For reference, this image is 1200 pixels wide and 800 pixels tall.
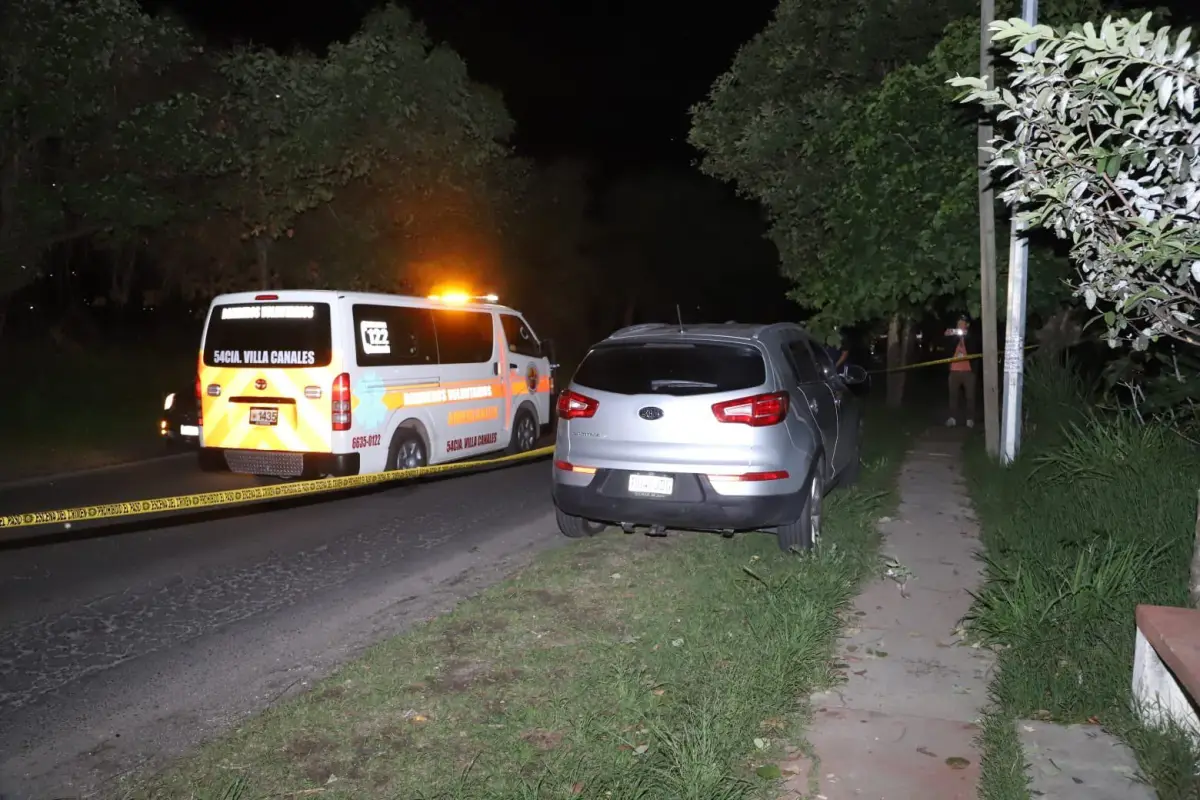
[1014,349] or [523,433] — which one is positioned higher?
[1014,349]

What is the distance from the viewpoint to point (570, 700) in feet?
15.6

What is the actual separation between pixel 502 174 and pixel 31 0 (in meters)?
12.8

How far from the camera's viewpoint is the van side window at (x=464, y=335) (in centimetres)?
1105

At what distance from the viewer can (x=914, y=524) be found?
8.72m

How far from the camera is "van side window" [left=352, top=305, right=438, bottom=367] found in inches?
381

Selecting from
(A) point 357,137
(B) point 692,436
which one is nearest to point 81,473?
(A) point 357,137

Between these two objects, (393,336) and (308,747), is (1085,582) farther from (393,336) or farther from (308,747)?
(393,336)

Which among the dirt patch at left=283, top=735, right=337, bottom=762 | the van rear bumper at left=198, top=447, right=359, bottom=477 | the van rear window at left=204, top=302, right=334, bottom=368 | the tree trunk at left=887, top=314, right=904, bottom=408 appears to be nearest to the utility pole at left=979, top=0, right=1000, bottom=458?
the van rear window at left=204, top=302, right=334, bottom=368

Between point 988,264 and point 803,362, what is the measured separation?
319 cm

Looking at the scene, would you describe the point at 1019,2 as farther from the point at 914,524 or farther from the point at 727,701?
the point at 727,701

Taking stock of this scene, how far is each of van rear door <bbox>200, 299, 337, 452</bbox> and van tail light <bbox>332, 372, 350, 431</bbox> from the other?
54 millimetres

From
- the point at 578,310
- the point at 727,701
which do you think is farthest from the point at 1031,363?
the point at 578,310

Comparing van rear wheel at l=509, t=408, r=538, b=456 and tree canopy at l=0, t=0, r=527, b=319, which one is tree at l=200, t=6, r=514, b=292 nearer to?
tree canopy at l=0, t=0, r=527, b=319

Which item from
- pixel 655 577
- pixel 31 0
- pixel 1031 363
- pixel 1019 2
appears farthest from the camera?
pixel 31 0
